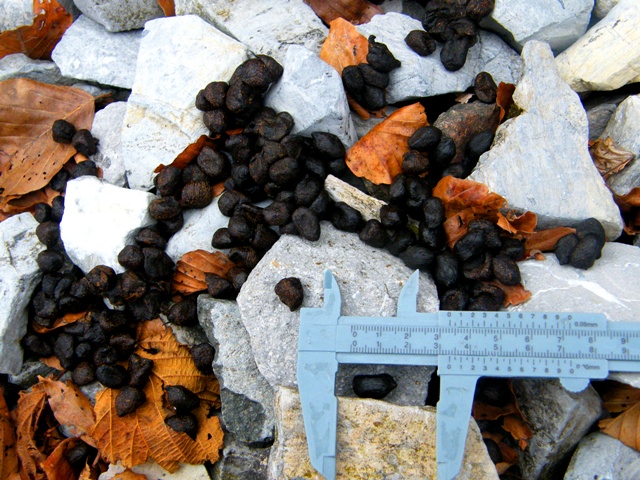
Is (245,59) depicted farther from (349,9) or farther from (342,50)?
(349,9)

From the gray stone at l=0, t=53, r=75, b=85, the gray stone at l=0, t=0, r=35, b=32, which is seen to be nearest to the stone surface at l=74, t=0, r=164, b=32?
the gray stone at l=0, t=0, r=35, b=32

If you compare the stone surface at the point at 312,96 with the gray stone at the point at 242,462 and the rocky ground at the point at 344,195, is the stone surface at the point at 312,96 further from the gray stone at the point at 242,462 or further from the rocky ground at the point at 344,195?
the gray stone at the point at 242,462

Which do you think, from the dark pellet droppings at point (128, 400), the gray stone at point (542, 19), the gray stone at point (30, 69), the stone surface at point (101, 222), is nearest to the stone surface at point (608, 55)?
the gray stone at point (542, 19)

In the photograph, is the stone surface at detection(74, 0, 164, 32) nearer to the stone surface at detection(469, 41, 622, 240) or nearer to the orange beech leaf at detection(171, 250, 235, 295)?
the orange beech leaf at detection(171, 250, 235, 295)

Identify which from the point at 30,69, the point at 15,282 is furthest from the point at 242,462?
the point at 30,69

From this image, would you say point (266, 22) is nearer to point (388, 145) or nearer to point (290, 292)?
point (388, 145)

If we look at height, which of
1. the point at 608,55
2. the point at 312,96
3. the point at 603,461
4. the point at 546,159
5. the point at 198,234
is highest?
the point at 608,55
